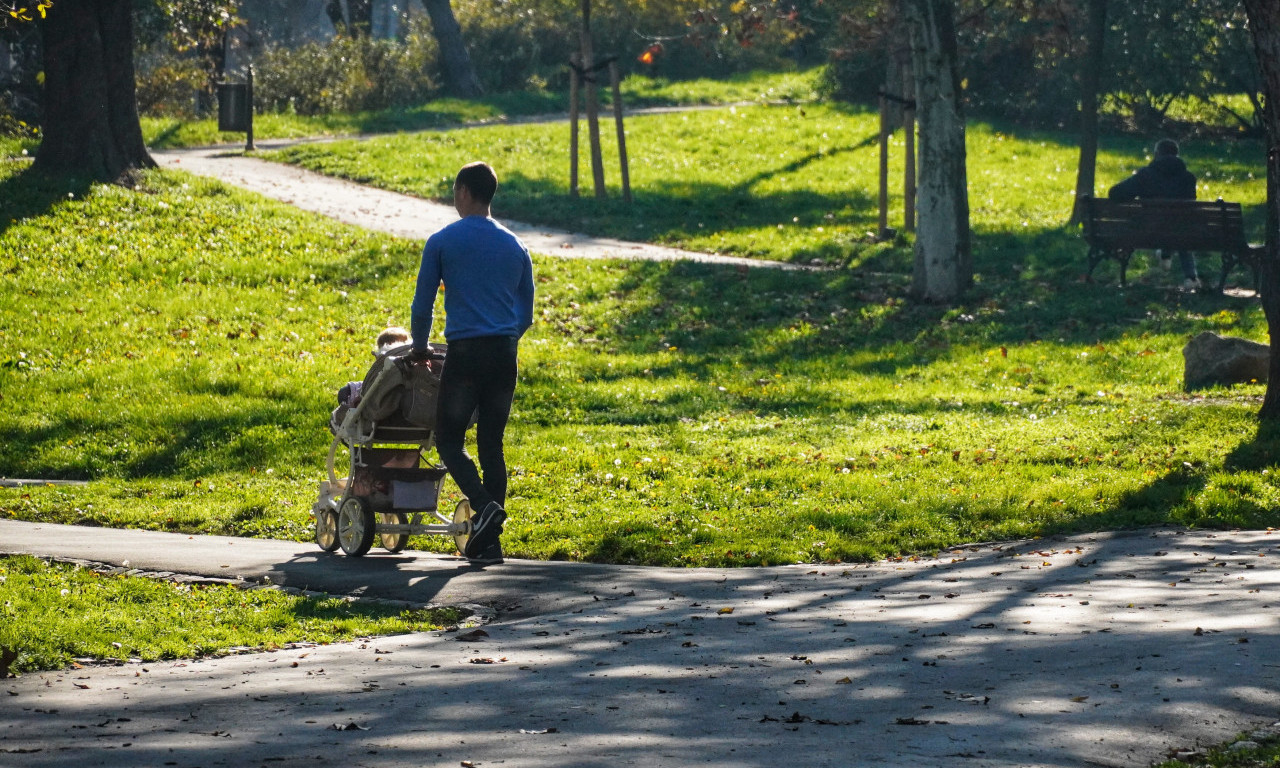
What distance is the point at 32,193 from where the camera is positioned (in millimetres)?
19719

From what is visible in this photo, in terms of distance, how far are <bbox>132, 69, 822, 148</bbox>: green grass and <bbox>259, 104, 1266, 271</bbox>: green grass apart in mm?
2378

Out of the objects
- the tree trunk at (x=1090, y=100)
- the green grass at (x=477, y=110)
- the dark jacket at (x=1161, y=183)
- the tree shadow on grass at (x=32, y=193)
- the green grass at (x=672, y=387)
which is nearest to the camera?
the green grass at (x=672, y=387)

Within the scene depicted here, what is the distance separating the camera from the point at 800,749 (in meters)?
4.77

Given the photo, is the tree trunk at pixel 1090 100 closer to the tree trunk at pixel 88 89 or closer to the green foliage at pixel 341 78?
the tree trunk at pixel 88 89

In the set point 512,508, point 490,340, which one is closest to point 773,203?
point 512,508

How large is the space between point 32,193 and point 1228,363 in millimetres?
14663

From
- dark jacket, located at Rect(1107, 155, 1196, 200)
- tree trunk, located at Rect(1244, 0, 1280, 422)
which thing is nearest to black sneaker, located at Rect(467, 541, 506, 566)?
tree trunk, located at Rect(1244, 0, 1280, 422)

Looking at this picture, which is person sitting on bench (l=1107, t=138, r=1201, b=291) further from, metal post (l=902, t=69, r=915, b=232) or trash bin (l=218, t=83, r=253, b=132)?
trash bin (l=218, t=83, r=253, b=132)

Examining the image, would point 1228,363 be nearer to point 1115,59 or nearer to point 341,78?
point 1115,59

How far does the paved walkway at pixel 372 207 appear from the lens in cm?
2161

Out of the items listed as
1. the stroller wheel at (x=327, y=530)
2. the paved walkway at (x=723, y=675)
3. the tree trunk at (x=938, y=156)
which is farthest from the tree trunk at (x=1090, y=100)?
the stroller wheel at (x=327, y=530)

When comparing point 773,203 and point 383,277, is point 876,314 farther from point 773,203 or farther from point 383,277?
point 773,203

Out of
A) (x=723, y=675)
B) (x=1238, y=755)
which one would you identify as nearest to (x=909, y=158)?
(x=723, y=675)

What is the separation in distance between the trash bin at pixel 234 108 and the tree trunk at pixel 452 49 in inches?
491
